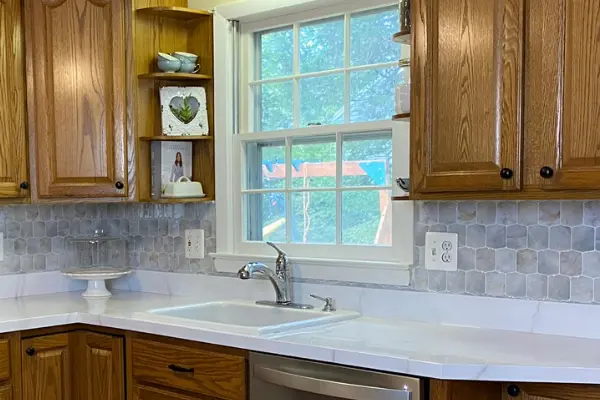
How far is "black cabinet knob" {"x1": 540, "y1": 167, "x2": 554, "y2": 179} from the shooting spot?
2.02 metres

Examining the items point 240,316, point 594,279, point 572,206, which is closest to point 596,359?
point 594,279

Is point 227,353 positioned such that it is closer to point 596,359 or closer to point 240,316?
point 240,316

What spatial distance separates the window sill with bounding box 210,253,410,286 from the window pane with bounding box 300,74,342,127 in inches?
22.1

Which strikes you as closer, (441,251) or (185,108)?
(441,251)

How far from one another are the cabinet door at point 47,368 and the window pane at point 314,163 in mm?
1107

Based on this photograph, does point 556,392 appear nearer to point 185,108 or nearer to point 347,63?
point 347,63

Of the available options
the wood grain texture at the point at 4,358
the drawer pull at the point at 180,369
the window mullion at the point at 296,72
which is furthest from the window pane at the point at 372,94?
the wood grain texture at the point at 4,358

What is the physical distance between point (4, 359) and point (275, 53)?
5.26 feet

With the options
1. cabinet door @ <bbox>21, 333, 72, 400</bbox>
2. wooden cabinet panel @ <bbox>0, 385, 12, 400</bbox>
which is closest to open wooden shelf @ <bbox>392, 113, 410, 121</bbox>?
cabinet door @ <bbox>21, 333, 72, 400</bbox>

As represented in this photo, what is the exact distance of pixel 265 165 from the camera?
318cm

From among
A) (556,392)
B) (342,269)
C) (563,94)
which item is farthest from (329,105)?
(556,392)

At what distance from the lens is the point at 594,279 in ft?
7.35

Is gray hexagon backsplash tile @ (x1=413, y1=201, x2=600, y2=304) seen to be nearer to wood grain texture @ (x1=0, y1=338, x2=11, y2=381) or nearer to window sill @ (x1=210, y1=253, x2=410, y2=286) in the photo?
window sill @ (x1=210, y1=253, x2=410, y2=286)

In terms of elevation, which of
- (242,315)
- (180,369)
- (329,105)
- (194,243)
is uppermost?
(329,105)
